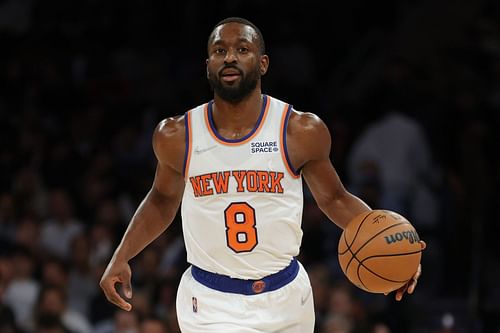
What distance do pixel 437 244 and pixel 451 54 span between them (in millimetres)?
3604

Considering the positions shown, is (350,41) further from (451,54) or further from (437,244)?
(437,244)

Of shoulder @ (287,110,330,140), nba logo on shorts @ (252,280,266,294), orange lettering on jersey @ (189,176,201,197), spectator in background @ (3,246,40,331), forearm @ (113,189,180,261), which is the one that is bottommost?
spectator in background @ (3,246,40,331)

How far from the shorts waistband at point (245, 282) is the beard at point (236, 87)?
0.87m

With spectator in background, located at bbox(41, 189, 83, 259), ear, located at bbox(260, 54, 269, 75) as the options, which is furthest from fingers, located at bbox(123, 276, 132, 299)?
spectator in background, located at bbox(41, 189, 83, 259)

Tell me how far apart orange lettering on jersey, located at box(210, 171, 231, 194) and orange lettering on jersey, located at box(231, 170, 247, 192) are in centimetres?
3

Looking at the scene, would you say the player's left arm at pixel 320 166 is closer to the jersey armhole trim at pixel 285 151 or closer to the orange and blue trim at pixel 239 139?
the jersey armhole trim at pixel 285 151

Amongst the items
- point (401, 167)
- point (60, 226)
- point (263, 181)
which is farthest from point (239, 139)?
point (60, 226)

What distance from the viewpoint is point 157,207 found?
5.52 metres

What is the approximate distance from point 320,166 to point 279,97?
20.9 ft

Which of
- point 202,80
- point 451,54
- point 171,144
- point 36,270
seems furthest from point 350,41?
point 171,144

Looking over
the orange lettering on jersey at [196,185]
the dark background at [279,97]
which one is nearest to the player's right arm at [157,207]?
the orange lettering on jersey at [196,185]

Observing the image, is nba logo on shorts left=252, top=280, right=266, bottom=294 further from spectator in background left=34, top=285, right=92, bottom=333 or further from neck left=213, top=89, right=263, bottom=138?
spectator in background left=34, top=285, right=92, bottom=333

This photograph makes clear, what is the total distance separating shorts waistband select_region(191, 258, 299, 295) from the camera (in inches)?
203

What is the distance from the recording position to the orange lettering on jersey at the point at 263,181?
5.12m
